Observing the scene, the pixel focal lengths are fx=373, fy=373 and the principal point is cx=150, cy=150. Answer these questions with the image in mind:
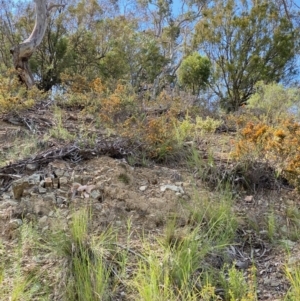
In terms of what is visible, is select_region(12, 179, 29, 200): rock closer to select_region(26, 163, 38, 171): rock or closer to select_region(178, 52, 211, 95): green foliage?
select_region(26, 163, 38, 171): rock

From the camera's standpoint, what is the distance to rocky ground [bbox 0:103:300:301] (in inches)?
87.8

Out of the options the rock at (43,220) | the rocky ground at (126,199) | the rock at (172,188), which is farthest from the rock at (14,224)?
the rock at (172,188)

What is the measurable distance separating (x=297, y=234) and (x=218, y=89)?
7.94 meters

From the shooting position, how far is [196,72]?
9914 mm

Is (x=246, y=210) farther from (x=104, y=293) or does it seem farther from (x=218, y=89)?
(x=218, y=89)

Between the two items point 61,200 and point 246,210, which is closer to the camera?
point 61,200

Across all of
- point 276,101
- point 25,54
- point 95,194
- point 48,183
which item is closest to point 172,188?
point 95,194

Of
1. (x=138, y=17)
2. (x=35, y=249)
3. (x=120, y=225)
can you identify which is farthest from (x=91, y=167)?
(x=138, y=17)

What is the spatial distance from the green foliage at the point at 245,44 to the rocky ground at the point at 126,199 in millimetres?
6341

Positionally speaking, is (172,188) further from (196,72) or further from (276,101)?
(196,72)

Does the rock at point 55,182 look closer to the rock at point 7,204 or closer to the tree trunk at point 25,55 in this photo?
the rock at point 7,204

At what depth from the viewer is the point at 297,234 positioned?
2406mm

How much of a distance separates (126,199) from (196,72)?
7807 mm

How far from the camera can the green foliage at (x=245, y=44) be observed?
9297mm
